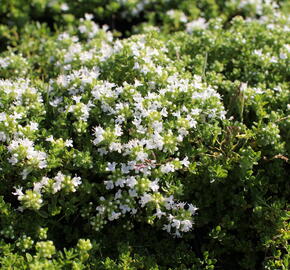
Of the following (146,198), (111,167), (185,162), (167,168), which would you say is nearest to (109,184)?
(111,167)

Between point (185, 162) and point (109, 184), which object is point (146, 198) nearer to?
point (109, 184)

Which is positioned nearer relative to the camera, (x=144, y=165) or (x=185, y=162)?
(x=144, y=165)

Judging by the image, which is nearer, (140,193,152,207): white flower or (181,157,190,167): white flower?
(140,193,152,207): white flower

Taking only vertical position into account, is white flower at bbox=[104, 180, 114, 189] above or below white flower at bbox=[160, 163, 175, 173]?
below

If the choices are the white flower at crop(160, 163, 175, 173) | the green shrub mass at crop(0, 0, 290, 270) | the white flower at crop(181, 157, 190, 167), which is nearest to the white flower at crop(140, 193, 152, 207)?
the green shrub mass at crop(0, 0, 290, 270)

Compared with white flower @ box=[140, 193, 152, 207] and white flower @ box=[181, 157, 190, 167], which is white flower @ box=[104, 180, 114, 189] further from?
white flower @ box=[181, 157, 190, 167]

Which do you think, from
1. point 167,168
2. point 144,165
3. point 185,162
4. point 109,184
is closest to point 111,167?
point 109,184

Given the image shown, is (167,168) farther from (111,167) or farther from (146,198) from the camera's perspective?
(111,167)

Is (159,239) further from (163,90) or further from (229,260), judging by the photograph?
(163,90)

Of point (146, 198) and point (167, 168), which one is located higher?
point (167, 168)

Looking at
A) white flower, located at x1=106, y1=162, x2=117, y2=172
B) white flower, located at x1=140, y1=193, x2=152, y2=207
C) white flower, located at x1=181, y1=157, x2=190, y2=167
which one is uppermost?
white flower, located at x1=181, y1=157, x2=190, y2=167
